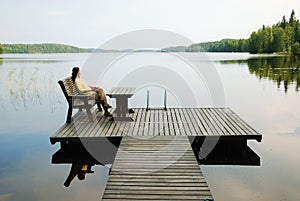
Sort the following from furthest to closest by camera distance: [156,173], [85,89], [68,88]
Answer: [85,89]
[68,88]
[156,173]

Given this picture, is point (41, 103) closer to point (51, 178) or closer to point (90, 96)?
point (90, 96)

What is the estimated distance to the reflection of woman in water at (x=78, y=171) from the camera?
17.2ft

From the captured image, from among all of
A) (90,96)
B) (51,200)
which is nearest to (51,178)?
(51,200)

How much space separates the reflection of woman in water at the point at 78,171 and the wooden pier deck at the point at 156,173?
31.4 inches

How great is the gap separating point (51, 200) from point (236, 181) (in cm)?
281

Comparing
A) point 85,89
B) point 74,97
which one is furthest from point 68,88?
point 85,89

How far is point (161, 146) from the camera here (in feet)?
17.3

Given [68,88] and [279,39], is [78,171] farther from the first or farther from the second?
[279,39]

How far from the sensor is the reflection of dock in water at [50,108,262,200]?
150 inches

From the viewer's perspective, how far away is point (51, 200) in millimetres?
4461

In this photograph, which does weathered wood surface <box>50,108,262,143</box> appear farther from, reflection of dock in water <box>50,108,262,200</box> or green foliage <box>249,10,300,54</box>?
green foliage <box>249,10,300,54</box>

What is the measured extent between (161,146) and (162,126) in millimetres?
1186

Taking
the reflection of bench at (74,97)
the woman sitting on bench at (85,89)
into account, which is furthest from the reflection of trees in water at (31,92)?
the reflection of bench at (74,97)

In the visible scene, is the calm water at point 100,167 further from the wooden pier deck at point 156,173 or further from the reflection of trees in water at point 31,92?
the wooden pier deck at point 156,173
